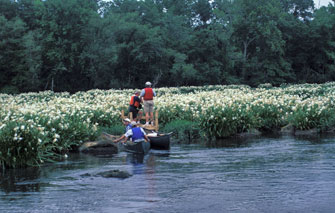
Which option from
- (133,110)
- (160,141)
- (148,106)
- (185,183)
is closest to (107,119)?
(133,110)

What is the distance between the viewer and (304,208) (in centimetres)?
1022

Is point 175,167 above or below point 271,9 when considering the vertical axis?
below

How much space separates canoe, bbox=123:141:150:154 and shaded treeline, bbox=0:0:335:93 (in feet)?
135

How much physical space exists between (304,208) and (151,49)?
55.7m

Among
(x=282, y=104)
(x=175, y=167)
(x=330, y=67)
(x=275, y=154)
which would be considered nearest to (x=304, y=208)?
(x=175, y=167)

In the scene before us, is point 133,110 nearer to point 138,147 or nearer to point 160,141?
point 160,141

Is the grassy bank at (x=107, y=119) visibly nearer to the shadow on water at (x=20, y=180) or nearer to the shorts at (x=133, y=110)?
the shadow on water at (x=20, y=180)

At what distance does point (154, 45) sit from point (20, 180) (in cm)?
5183

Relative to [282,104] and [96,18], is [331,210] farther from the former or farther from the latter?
[96,18]

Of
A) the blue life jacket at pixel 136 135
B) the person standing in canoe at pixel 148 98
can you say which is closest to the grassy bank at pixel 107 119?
the person standing in canoe at pixel 148 98

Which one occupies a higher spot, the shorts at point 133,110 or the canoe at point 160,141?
the shorts at point 133,110

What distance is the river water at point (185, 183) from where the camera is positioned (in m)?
10.7

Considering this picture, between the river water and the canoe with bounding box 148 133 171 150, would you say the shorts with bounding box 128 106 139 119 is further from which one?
the river water

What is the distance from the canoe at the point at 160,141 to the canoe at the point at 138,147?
56 cm
